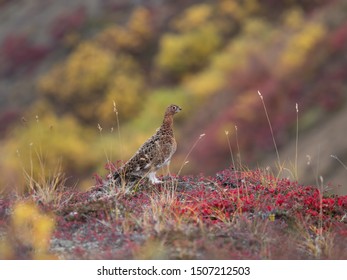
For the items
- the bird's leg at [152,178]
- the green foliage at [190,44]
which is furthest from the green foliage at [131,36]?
the bird's leg at [152,178]

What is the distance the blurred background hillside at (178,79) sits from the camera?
29125 mm

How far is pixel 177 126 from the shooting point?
39.2 m

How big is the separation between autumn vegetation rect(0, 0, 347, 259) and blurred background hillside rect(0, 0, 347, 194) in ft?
0.37

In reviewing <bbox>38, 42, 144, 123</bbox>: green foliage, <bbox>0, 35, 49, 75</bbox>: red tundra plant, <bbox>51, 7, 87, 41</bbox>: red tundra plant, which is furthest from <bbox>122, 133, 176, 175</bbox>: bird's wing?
<bbox>51, 7, 87, 41</bbox>: red tundra plant

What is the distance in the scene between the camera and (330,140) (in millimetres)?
24203

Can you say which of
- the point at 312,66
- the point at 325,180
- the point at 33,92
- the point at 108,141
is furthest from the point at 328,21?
the point at 33,92

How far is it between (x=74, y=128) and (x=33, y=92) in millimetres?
9615

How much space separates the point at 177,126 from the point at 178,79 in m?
8.28

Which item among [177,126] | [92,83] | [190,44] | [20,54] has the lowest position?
[177,126]

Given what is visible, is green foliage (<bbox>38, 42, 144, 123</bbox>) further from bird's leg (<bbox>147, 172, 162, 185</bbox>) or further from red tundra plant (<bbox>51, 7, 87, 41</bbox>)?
bird's leg (<bbox>147, 172, 162, 185</bbox>)

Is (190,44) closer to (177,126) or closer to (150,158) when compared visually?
(177,126)

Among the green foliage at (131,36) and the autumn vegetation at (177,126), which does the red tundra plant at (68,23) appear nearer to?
the autumn vegetation at (177,126)

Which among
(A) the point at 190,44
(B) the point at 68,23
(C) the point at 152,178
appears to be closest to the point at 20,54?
(B) the point at 68,23
